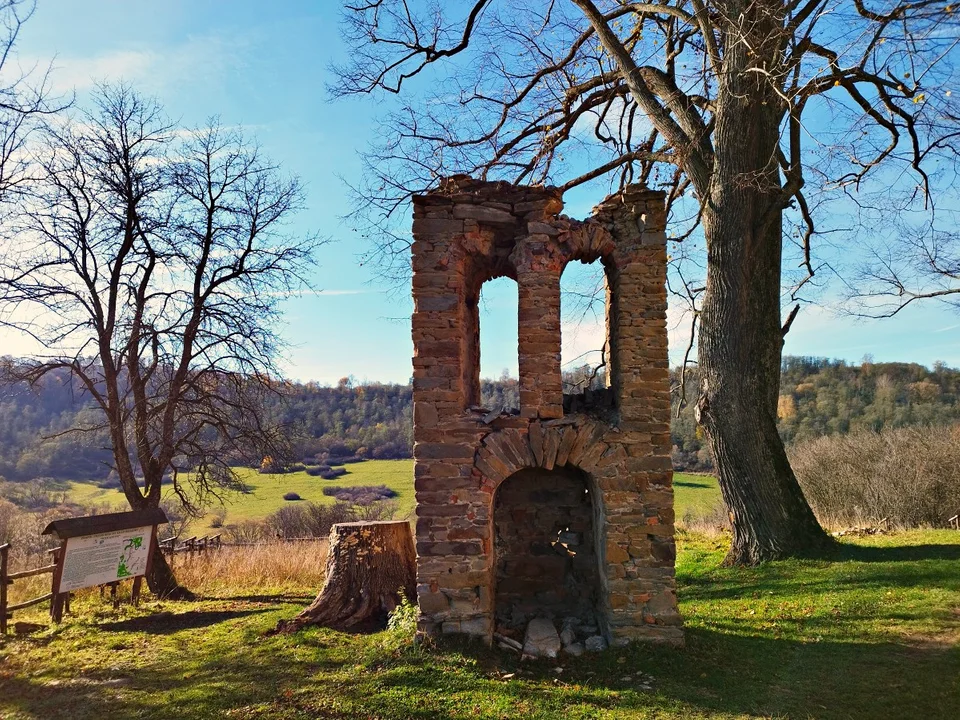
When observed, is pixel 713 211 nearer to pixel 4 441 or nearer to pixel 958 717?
pixel 958 717

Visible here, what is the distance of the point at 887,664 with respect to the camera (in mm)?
5562

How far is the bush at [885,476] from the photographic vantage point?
50.6 feet

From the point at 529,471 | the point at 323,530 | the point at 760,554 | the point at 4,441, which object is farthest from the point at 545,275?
the point at 4,441

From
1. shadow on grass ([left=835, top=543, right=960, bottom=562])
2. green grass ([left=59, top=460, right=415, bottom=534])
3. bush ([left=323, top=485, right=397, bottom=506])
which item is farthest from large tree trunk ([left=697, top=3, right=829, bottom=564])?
bush ([left=323, top=485, right=397, bottom=506])

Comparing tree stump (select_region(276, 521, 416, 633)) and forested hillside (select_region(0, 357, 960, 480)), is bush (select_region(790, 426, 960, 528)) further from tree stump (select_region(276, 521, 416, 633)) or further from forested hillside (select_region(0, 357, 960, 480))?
tree stump (select_region(276, 521, 416, 633))

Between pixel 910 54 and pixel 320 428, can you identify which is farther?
pixel 320 428

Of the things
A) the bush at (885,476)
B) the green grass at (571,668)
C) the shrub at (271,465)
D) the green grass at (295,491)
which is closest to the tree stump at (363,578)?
the green grass at (571,668)

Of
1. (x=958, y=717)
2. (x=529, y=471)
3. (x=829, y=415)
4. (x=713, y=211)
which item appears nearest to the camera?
(x=958, y=717)

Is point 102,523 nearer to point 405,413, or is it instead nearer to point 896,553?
point 896,553

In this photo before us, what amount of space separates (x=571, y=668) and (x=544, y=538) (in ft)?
6.55

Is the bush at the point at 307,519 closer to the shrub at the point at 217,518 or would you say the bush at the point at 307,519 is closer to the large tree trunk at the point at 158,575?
the shrub at the point at 217,518

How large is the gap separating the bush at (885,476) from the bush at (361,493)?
1768cm

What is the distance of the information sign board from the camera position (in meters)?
8.49

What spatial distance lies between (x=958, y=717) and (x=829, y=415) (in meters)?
27.1
